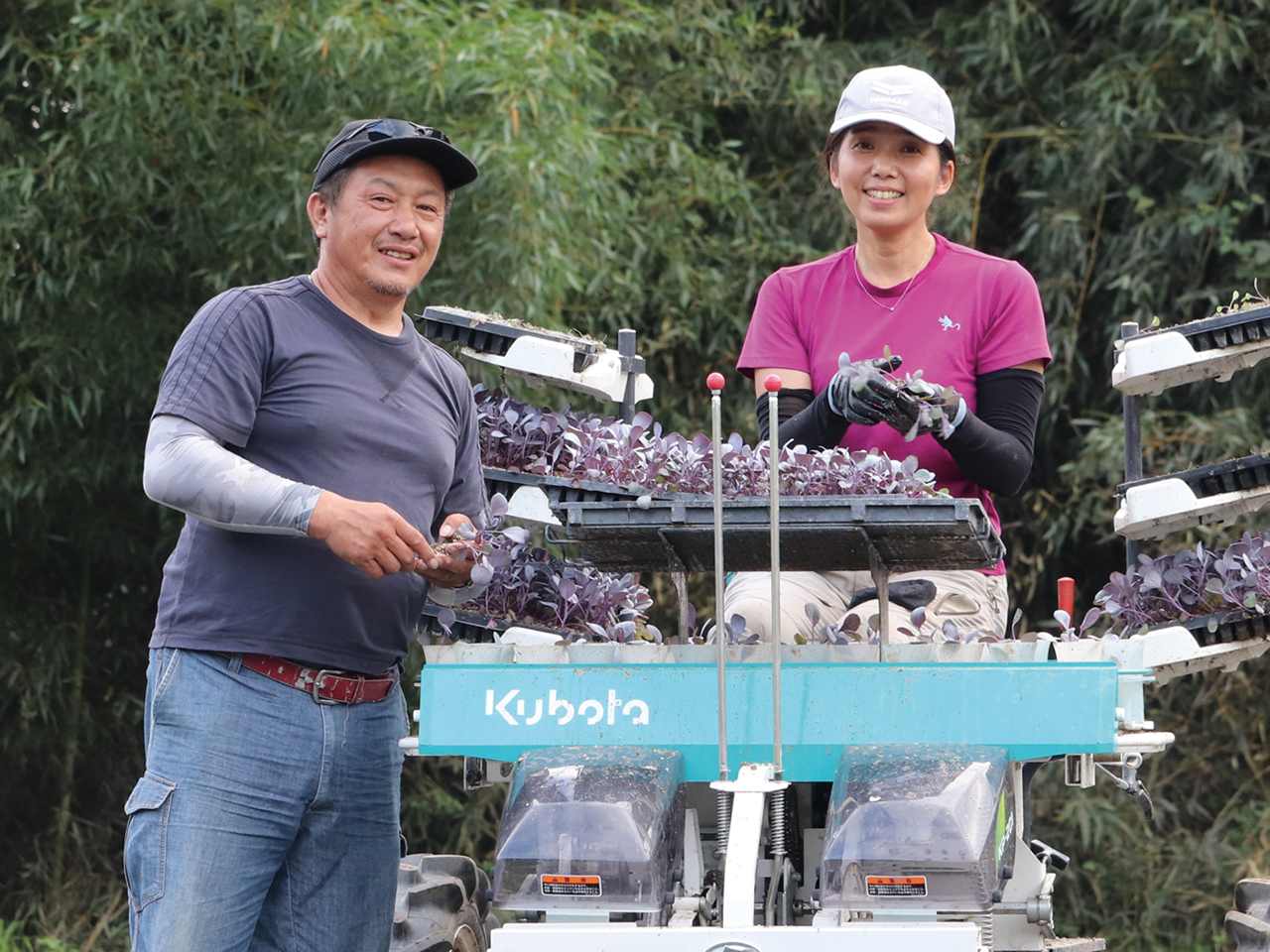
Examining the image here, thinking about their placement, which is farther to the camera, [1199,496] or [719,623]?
[1199,496]

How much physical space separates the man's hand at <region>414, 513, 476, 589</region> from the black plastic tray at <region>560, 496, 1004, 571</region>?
0.55 feet

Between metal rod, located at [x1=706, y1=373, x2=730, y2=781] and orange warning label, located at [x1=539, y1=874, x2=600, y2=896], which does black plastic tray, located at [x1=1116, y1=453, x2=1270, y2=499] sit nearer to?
metal rod, located at [x1=706, y1=373, x2=730, y2=781]

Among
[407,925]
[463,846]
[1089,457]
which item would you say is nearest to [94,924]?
[463,846]

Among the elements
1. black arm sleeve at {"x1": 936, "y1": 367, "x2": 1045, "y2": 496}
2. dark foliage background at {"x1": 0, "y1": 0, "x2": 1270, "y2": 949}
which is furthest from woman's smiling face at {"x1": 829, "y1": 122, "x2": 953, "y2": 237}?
dark foliage background at {"x1": 0, "y1": 0, "x2": 1270, "y2": 949}

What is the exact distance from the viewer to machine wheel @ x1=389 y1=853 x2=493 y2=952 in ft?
10.8

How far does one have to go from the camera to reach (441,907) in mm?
3373

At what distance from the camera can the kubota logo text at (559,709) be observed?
92.5 inches

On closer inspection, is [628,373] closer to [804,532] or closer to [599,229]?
[804,532]

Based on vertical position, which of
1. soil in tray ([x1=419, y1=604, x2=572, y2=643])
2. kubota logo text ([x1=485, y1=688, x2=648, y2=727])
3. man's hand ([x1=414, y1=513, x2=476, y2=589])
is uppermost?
man's hand ([x1=414, y1=513, x2=476, y2=589])

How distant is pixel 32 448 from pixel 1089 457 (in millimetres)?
3499

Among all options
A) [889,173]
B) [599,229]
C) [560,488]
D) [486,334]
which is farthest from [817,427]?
[599,229]

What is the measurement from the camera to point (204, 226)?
5.26 m

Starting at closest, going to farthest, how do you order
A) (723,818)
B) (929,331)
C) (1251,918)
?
1. (723,818)
2. (929,331)
3. (1251,918)

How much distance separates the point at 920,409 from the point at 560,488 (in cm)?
70
